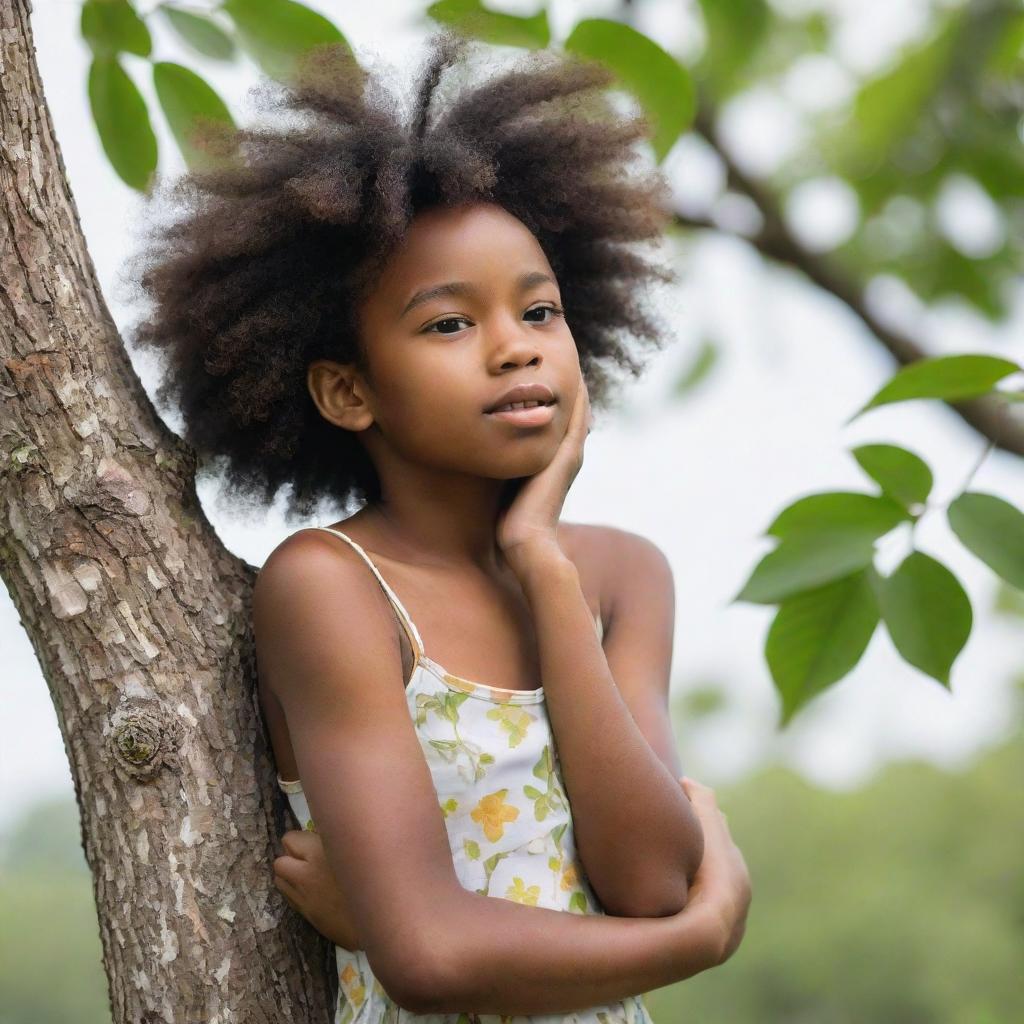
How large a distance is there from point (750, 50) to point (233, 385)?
43.5 inches

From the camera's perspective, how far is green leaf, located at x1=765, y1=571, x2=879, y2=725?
175cm

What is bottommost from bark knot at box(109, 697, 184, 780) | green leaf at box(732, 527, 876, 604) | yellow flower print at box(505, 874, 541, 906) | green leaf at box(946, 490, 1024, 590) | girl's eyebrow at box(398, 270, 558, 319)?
yellow flower print at box(505, 874, 541, 906)

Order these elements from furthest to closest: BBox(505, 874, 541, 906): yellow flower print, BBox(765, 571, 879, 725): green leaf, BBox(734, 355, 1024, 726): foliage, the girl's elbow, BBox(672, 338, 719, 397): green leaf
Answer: BBox(672, 338, 719, 397): green leaf < BBox(765, 571, 879, 725): green leaf < BBox(734, 355, 1024, 726): foliage < BBox(505, 874, 541, 906): yellow flower print < the girl's elbow

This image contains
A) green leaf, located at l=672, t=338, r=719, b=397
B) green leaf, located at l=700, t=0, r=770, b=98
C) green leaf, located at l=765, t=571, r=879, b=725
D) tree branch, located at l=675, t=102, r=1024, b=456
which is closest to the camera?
green leaf, located at l=765, t=571, r=879, b=725

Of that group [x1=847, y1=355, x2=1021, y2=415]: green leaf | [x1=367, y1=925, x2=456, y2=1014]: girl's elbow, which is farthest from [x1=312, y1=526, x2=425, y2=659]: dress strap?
[x1=847, y1=355, x2=1021, y2=415]: green leaf

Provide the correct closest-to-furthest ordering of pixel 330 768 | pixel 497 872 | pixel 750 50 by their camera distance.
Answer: pixel 330 768 < pixel 497 872 < pixel 750 50

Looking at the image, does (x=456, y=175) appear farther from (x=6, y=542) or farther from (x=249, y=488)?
(x=6, y=542)

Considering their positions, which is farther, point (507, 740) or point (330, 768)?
point (507, 740)

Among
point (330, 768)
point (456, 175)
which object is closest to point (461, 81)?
point (456, 175)

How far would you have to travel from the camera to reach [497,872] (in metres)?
1.55

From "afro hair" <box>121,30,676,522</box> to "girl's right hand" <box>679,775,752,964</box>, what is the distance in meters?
0.61

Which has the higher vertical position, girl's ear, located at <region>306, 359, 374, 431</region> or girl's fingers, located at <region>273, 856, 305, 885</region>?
girl's ear, located at <region>306, 359, 374, 431</region>

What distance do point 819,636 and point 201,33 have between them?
44.9 inches

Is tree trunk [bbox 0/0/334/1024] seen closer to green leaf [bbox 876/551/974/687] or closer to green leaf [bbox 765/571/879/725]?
green leaf [bbox 765/571/879/725]
